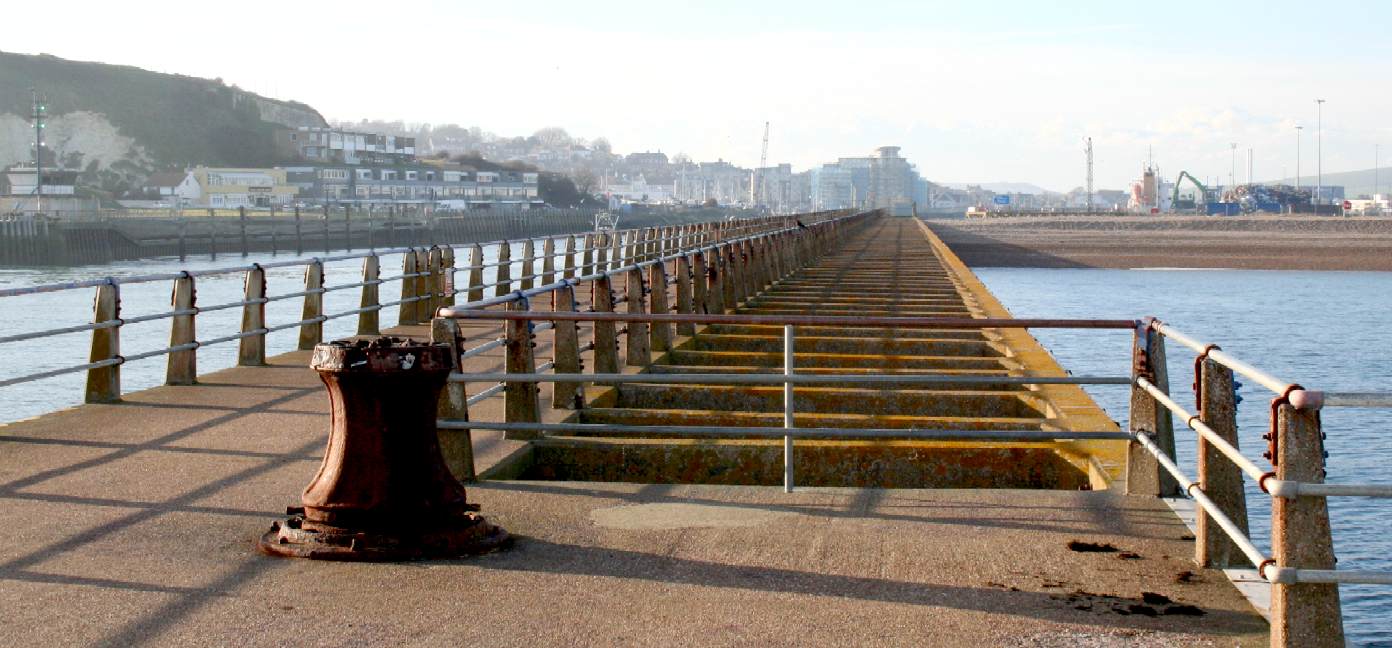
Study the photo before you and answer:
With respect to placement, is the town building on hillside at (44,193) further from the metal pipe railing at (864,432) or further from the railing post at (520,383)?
the metal pipe railing at (864,432)

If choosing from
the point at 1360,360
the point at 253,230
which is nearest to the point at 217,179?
the point at 253,230

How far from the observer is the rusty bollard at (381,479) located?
7078 mm

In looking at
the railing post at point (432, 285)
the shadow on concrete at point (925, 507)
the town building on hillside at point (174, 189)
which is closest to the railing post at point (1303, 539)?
the shadow on concrete at point (925, 507)

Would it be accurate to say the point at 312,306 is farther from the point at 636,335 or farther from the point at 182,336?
the point at 636,335

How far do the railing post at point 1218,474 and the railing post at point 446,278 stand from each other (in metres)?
16.0

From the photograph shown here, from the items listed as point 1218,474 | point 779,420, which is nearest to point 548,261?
point 779,420

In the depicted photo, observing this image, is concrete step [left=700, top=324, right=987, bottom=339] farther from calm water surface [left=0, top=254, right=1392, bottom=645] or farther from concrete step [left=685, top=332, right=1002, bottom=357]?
calm water surface [left=0, top=254, right=1392, bottom=645]

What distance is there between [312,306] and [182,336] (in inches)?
158

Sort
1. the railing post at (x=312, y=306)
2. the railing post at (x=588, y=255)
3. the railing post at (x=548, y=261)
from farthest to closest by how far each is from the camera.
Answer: the railing post at (x=588, y=255), the railing post at (x=548, y=261), the railing post at (x=312, y=306)

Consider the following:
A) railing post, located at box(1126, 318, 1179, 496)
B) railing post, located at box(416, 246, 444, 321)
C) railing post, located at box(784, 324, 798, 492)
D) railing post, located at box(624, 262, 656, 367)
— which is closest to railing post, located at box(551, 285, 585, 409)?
railing post, located at box(624, 262, 656, 367)

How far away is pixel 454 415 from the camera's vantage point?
8938mm

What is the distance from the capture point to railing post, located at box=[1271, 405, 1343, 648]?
5.35 m

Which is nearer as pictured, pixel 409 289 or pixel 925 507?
pixel 925 507

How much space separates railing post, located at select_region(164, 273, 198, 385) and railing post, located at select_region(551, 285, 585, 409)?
339 centimetres
